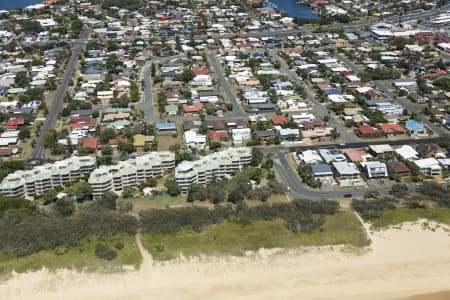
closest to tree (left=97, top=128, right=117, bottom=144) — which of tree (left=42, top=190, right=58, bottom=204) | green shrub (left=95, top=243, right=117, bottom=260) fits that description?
tree (left=42, top=190, right=58, bottom=204)

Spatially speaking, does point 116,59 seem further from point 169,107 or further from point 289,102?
point 289,102

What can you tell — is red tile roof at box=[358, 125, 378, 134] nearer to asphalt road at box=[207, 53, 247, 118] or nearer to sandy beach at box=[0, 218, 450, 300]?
asphalt road at box=[207, 53, 247, 118]

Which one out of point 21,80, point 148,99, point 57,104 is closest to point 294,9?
point 148,99

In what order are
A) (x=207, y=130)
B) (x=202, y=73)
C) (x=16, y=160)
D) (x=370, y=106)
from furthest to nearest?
(x=202, y=73) < (x=370, y=106) < (x=207, y=130) < (x=16, y=160)

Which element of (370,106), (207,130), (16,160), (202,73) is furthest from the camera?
(202,73)

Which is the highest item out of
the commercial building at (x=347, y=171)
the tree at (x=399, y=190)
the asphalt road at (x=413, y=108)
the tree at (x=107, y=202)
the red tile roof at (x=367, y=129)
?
the tree at (x=107, y=202)

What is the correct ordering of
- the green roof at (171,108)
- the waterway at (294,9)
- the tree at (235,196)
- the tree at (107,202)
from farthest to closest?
the waterway at (294,9), the green roof at (171,108), the tree at (235,196), the tree at (107,202)

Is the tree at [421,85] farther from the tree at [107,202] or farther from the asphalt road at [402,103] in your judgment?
the tree at [107,202]

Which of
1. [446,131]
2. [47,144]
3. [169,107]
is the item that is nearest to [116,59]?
[169,107]

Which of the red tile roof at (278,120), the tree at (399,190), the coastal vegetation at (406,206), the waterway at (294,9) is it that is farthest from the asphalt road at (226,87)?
the waterway at (294,9)
